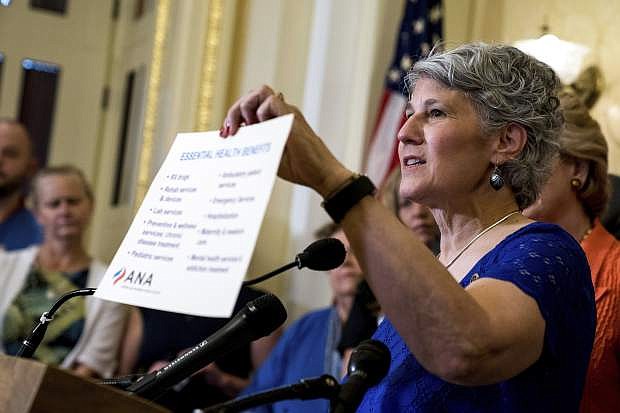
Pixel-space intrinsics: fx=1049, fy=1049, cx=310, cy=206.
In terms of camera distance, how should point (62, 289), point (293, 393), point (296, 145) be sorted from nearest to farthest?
point (293, 393) < point (296, 145) < point (62, 289)

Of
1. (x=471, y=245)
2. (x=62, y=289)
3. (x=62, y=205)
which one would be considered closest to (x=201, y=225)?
(x=471, y=245)

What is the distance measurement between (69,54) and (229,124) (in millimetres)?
5303

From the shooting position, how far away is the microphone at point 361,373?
4.62ft

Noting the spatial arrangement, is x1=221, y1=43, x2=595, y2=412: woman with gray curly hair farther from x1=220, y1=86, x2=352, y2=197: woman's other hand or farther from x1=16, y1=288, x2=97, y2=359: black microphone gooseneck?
x1=16, y1=288, x2=97, y2=359: black microphone gooseneck

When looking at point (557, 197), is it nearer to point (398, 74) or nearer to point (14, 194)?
point (398, 74)

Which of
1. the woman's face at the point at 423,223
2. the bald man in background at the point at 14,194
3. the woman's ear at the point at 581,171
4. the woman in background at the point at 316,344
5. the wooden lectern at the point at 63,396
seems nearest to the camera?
the wooden lectern at the point at 63,396

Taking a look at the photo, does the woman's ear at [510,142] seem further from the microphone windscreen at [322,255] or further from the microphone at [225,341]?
the microphone at [225,341]

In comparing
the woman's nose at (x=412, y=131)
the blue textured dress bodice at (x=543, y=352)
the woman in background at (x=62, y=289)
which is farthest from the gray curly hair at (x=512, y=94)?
the woman in background at (x=62, y=289)

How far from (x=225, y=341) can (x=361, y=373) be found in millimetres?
206

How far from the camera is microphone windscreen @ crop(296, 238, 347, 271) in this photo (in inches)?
62.2

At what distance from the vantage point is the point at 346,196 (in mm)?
1525

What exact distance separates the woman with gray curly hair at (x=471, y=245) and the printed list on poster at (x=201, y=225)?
0.08 metres

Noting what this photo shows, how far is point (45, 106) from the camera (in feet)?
21.9

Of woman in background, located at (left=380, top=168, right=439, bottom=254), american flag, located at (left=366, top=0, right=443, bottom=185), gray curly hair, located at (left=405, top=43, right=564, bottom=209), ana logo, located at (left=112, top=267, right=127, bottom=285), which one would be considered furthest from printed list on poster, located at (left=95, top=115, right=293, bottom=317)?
american flag, located at (left=366, top=0, right=443, bottom=185)
